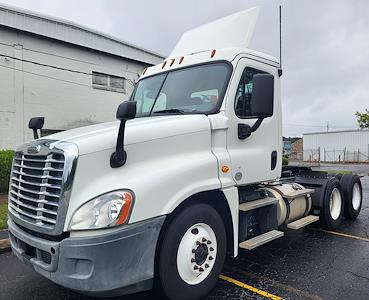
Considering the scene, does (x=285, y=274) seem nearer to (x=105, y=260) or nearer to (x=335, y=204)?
(x=105, y=260)

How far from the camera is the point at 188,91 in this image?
455cm

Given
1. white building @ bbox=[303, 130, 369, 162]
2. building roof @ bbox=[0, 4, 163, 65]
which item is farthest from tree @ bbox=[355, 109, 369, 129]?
building roof @ bbox=[0, 4, 163, 65]

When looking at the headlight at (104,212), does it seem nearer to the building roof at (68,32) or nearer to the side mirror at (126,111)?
the side mirror at (126,111)

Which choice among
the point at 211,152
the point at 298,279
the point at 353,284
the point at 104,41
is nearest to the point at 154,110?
the point at 211,152

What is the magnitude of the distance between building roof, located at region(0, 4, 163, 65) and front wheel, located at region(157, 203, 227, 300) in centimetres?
1170

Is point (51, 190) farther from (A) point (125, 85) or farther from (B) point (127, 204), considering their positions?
(A) point (125, 85)

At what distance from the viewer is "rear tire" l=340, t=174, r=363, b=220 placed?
24.1 feet

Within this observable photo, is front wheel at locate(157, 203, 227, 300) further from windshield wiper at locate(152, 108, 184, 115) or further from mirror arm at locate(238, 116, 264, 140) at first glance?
windshield wiper at locate(152, 108, 184, 115)

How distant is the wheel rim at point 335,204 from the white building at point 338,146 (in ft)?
126

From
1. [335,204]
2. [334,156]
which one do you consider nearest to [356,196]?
[335,204]

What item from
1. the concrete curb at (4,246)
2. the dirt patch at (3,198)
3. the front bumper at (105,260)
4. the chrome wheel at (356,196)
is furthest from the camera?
the dirt patch at (3,198)

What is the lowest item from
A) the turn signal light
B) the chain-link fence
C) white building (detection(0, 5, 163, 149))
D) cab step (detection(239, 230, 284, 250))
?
the chain-link fence

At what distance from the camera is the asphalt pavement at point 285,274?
13.2 ft

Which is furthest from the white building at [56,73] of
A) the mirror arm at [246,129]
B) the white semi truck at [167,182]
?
the mirror arm at [246,129]
